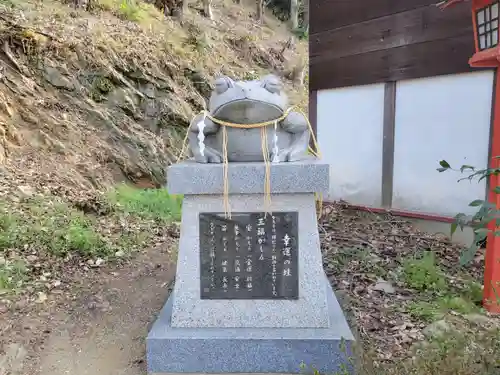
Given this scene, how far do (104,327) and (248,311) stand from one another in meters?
1.33

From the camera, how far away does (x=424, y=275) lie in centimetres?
405

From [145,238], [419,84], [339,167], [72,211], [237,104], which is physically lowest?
[145,238]

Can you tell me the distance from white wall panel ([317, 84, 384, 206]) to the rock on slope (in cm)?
350

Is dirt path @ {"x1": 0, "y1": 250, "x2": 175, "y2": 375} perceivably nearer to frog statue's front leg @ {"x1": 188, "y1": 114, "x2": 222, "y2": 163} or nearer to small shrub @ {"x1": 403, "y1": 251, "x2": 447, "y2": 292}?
frog statue's front leg @ {"x1": 188, "y1": 114, "x2": 222, "y2": 163}

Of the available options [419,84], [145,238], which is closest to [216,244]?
[145,238]

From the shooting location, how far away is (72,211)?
17.6ft

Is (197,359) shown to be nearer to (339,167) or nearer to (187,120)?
(339,167)

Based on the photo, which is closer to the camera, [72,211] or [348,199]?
[72,211]

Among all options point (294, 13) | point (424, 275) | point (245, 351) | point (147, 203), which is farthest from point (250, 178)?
point (294, 13)

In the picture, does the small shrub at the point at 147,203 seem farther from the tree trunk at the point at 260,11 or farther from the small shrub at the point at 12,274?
the tree trunk at the point at 260,11

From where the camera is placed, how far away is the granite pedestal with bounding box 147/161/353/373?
8.64 ft

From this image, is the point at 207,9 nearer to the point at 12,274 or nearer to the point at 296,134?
the point at 12,274

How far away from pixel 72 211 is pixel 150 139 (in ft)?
11.2

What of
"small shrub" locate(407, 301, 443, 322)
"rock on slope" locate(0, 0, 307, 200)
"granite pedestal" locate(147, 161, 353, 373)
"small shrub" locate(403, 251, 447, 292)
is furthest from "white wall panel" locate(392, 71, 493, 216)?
"rock on slope" locate(0, 0, 307, 200)
